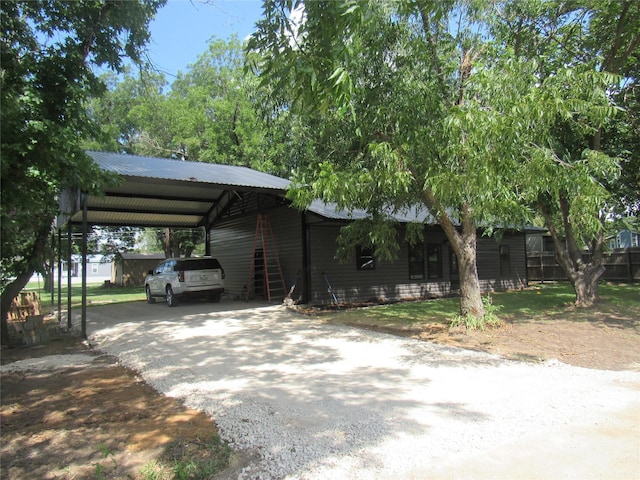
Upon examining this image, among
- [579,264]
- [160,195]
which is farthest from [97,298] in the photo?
[579,264]

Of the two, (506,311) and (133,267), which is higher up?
(133,267)

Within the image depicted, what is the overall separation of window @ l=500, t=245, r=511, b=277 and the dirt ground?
1266 cm

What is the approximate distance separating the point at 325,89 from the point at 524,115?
13.7 feet

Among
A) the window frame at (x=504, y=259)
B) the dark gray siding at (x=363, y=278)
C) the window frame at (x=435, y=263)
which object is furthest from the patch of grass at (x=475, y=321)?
the window frame at (x=504, y=259)

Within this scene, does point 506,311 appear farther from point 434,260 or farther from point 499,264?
point 499,264

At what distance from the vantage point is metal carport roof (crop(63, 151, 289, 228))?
38.3ft

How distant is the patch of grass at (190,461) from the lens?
3331 millimetres

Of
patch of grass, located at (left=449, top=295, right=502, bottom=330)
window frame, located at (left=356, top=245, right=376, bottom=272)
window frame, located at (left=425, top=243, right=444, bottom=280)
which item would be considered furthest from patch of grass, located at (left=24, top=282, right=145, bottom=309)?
patch of grass, located at (left=449, top=295, right=502, bottom=330)

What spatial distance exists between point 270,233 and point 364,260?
360 cm

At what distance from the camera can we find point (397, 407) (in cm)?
471

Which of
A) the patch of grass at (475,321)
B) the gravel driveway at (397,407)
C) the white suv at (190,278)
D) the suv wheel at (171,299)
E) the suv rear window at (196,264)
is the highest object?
the suv rear window at (196,264)

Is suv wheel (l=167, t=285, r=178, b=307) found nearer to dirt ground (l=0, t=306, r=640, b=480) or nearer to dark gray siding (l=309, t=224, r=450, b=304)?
dark gray siding (l=309, t=224, r=450, b=304)

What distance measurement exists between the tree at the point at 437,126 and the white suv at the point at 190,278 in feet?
25.5

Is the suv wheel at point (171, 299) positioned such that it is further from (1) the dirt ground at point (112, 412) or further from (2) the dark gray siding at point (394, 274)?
(1) the dirt ground at point (112, 412)
